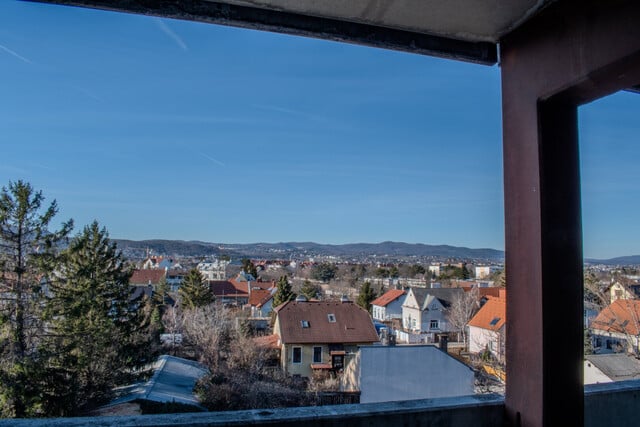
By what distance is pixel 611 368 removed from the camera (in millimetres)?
10391

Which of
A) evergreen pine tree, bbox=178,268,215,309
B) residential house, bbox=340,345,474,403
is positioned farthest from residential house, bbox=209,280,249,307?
residential house, bbox=340,345,474,403

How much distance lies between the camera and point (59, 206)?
36.3 ft

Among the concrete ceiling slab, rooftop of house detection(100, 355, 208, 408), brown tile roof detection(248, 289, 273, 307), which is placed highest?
the concrete ceiling slab

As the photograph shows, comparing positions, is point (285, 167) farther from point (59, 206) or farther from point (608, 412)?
point (608, 412)

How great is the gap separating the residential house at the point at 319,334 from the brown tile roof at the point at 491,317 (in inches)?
261

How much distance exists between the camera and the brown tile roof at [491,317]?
68.7 ft

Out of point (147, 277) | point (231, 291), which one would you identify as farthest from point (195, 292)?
point (147, 277)

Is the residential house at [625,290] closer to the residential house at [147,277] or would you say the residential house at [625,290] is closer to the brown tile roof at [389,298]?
the brown tile roof at [389,298]

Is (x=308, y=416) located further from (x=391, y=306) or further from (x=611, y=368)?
(x=391, y=306)

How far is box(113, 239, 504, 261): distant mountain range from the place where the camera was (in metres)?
67.8

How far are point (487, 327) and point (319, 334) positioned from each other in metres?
9.20

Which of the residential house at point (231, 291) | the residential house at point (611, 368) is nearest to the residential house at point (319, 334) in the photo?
the residential house at point (611, 368)

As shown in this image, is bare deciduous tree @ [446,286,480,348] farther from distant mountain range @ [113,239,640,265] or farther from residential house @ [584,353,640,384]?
distant mountain range @ [113,239,640,265]

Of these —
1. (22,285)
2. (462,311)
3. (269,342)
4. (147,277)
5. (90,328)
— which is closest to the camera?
(22,285)
